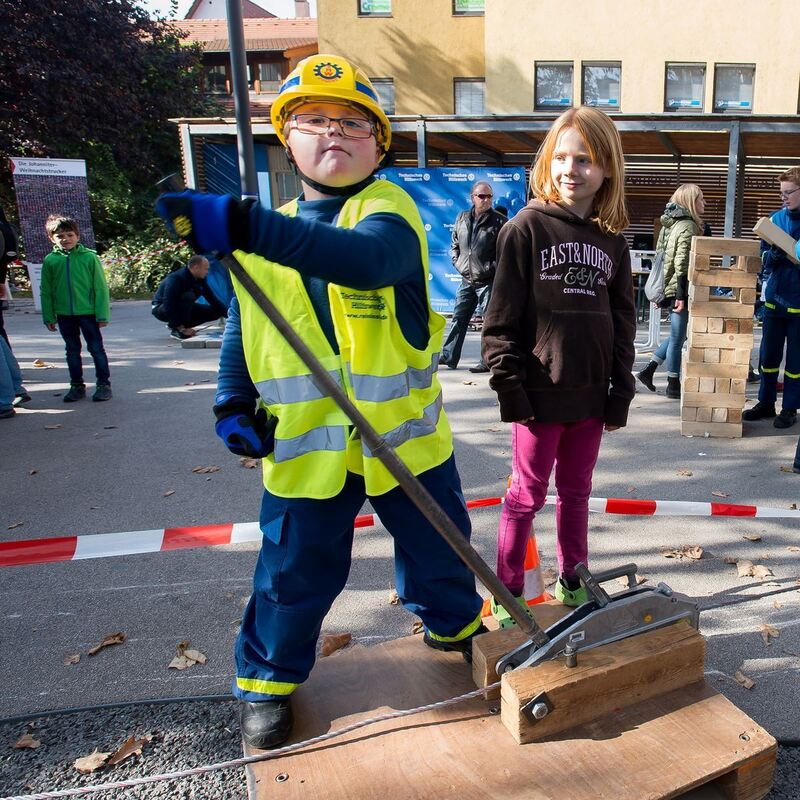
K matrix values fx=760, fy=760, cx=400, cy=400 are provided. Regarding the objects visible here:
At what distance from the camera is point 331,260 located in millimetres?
1770

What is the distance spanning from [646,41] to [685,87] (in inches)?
67.4

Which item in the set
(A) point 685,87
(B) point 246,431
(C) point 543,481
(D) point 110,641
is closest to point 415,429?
(B) point 246,431

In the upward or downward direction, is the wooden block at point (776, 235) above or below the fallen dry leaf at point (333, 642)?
above

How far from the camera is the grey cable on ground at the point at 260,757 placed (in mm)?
2137

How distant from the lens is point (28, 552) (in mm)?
3793

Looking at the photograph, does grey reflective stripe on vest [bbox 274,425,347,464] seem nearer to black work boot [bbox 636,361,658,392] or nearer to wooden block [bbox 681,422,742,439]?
wooden block [bbox 681,422,742,439]

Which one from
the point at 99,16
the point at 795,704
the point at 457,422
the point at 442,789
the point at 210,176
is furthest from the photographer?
A: the point at 99,16

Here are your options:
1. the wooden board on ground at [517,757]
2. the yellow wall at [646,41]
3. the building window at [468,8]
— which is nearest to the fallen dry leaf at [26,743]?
the wooden board on ground at [517,757]

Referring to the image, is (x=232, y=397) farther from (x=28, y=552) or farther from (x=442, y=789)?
(x=28, y=552)

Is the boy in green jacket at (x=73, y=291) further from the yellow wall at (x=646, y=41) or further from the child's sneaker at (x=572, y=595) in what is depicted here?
the yellow wall at (x=646, y=41)

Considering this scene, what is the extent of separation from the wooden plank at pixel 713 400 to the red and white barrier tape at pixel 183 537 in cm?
163

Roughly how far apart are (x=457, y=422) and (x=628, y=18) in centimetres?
1845

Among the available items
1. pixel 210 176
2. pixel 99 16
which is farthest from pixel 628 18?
pixel 99 16

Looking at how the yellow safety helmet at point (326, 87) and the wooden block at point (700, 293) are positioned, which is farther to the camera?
the wooden block at point (700, 293)
